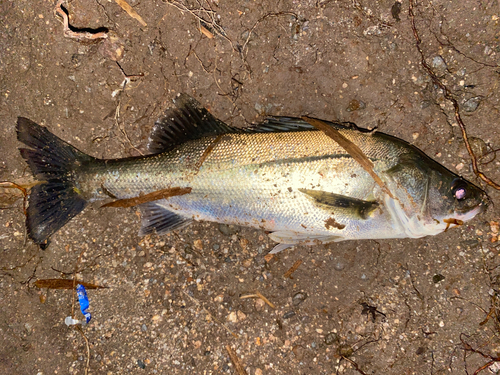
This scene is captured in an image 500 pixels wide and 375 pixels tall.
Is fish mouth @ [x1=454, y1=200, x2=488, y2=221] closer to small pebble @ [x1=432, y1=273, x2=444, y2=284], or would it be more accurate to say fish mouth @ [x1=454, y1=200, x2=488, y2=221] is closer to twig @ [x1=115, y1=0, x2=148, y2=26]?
small pebble @ [x1=432, y1=273, x2=444, y2=284]

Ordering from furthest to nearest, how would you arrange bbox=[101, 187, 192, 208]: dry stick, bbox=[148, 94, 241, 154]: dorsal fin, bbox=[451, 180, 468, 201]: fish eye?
1. bbox=[148, 94, 241, 154]: dorsal fin
2. bbox=[101, 187, 192, 208]: dry stick
3. bbox=[451, 180, 468, 201]: fish eye

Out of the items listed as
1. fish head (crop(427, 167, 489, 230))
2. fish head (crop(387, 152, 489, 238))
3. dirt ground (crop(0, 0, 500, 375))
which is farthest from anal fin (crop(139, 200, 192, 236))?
fish head (crop(427, 167, 489, 230))

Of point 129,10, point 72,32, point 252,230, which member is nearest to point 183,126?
point 252,230

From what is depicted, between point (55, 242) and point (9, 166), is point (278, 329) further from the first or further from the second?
point (9, 166)

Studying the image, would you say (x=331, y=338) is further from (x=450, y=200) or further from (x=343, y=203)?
(x=450, y=200)

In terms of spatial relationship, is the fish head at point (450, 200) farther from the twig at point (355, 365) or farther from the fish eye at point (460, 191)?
the twig at point (355, 365)

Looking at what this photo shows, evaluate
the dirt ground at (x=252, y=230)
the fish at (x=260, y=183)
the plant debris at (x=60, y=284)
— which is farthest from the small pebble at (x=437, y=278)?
the plant debris at (x=60, y=284)
